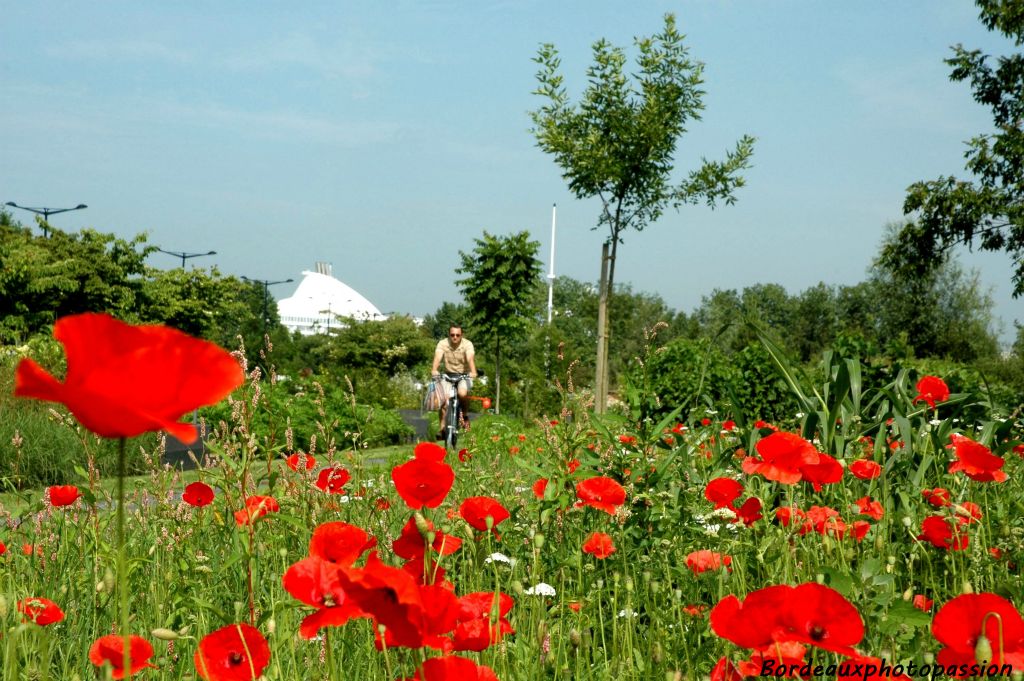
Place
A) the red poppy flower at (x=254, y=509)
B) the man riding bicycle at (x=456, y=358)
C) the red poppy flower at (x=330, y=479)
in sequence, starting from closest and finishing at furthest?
the red poppy flower at (x=254, y=509) < the red poppy flower at (x=330, y=479) < the man riding bicycle at (x=456, y=358)

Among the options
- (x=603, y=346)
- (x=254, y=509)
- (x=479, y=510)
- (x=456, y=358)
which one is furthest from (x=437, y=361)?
(x=479, y=510)

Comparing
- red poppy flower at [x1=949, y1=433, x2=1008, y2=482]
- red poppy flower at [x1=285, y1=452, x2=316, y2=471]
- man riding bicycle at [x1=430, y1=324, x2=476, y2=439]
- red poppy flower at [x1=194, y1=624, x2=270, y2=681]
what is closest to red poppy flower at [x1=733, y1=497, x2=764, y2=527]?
red poppy flower at [x1=949, y1=433, x2=1008, y2=482]

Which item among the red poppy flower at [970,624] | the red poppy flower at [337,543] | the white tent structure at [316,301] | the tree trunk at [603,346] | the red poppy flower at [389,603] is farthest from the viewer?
the white tent structure at [316,301]

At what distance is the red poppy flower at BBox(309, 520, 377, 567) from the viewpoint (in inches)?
52.4

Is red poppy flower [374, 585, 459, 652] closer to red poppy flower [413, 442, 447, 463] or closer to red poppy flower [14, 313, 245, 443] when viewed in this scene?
red poppy flower [14, 313, 245, 443]

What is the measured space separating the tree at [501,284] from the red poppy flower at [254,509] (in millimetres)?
17910

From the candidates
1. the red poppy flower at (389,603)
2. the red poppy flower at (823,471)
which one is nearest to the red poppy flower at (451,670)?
the red poppy flower at (389,603)

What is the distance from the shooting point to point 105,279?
30156mm

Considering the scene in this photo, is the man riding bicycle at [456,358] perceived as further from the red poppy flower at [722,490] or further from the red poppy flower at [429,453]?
the red poppy flower at [429,453]

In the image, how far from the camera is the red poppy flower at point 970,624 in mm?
984

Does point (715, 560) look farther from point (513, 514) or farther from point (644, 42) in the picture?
point (644, 42)

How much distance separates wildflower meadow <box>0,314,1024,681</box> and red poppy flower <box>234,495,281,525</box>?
12 mm

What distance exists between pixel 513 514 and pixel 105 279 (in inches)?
1192

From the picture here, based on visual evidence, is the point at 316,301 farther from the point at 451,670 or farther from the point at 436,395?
the point at 451,670
